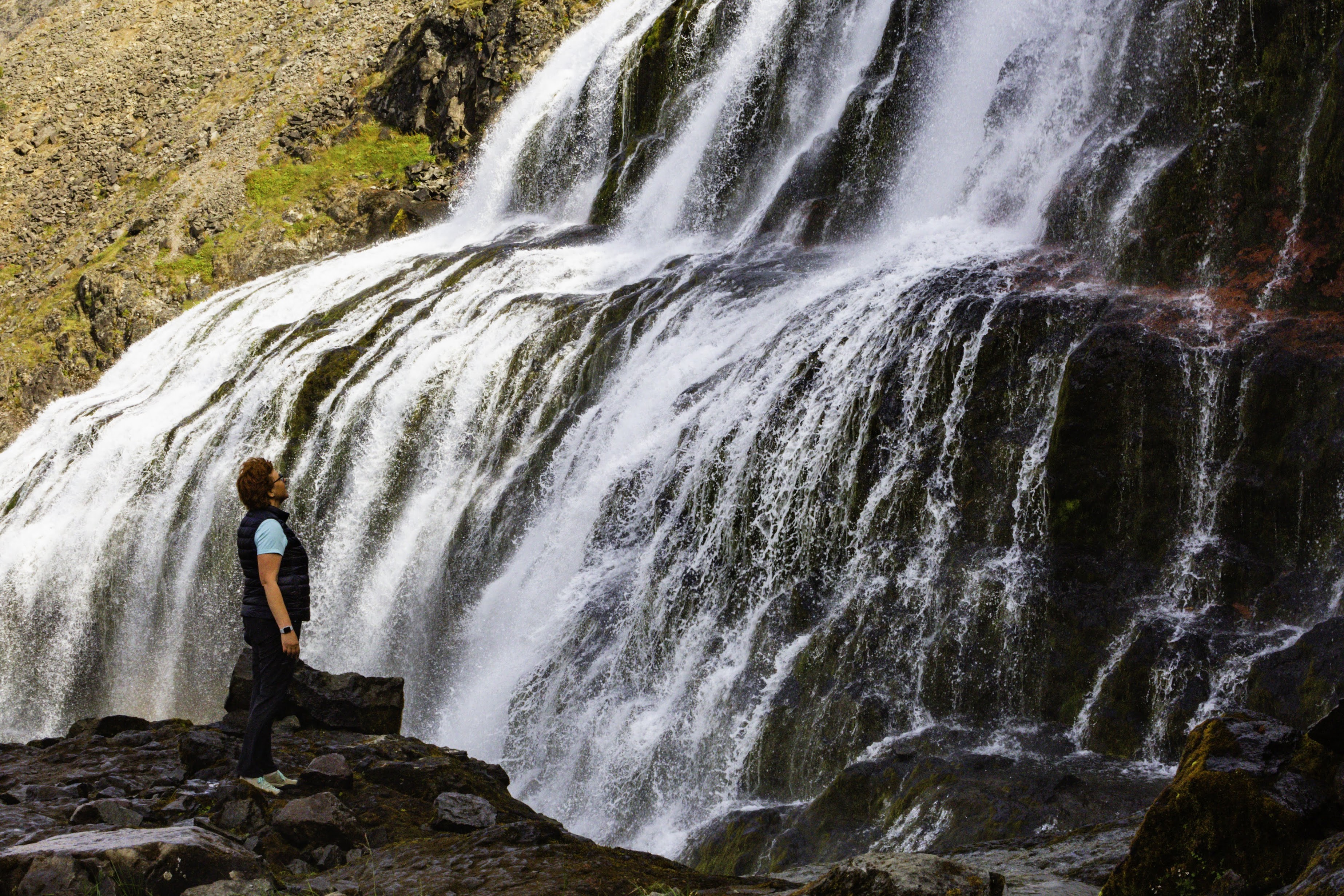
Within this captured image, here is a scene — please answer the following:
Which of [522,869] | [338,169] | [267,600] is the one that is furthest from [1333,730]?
[338,169]

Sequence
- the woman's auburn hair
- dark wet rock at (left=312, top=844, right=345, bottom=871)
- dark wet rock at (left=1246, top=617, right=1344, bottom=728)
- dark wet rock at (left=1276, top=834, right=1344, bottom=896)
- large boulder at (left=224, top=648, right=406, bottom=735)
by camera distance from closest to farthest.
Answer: dark wet rock at (left=1276, top=834, right=1344, bottom=896) → dark wet rock at (left=312, top=844, right=345, bottom=871) → the woman's auburn hair → dark wet rock at (left=1246, top=617, right=1344, bottom=728) → large boulder at (left=224, top=648, right=406, bottom=735)

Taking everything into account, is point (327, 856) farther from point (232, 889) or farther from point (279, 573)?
point (279, 573)

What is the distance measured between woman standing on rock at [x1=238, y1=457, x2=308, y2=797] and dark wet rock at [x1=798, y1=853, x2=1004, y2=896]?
3204mm

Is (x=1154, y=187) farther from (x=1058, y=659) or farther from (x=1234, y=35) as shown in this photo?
(x=1058, y=659)

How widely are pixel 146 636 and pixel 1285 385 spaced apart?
623 inches

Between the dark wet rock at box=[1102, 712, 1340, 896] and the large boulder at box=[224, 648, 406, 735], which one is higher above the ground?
the dark wet rock at box=[1102, 712, 1340, 896]

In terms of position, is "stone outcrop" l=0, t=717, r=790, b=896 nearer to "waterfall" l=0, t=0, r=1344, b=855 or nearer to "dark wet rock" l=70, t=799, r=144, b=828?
"dark wet rock" l=70, t=799, r=144, b=828

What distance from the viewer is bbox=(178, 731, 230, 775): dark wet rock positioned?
22.6ft

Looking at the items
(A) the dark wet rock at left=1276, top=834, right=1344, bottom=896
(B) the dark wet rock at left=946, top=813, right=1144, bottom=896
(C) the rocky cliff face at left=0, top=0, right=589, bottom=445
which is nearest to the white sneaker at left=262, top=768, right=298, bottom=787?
(B) the dark wet rock at left=946, top=813, right=1144, bottom=896

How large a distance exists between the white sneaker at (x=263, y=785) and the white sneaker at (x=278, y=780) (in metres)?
0.04

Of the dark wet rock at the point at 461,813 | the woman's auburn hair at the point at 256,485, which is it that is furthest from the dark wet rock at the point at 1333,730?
the woman's auburn hair at the point at 256,485

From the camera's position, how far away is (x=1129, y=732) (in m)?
8.07

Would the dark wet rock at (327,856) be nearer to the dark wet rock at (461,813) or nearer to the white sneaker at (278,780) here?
the dark wet rock at (461,813)

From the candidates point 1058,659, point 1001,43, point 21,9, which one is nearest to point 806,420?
point 1058,659
